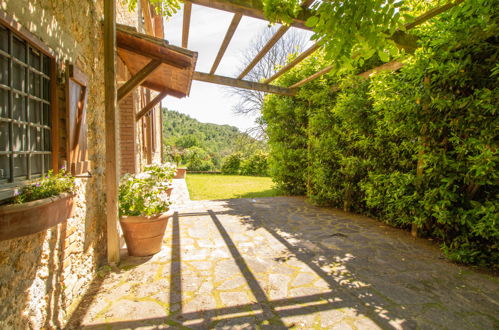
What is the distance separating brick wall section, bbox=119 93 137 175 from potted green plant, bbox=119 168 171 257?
1.78 m

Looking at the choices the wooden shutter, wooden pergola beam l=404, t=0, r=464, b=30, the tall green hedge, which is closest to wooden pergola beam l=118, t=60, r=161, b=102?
the wooden shutter

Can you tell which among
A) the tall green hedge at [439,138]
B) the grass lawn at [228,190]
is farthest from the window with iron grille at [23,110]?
the grass lawn at [228,190]

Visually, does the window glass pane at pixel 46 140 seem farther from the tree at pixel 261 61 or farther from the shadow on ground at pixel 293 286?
the tree at pixel 261 61

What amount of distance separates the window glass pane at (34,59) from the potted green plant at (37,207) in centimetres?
78

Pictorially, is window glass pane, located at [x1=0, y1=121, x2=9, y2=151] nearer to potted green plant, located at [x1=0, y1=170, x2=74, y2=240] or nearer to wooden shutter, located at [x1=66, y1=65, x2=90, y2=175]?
potted green plant, located at [x1=0, y1=170, x2=74, y2=240]

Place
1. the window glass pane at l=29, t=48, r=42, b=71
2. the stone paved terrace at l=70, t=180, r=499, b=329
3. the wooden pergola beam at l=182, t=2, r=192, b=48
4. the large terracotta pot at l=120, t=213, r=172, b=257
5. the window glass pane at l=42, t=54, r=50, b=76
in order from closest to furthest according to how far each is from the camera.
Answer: the window glass pane at l=29, t=48, r=42, b=71, the window glass pane at l=42, t=54, r=50, b=76, the stone paved terrace at l=70, t=180, r=499, b=329, the large terracotta pot at l=120, t=213, r=172, b=257, the wooden pergola beam at l=182, t=2, r=192, b=48

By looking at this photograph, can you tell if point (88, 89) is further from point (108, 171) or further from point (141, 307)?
point (141, 307)

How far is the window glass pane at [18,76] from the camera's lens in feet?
5.32

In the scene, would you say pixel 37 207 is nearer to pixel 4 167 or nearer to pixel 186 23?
pixel 4 167

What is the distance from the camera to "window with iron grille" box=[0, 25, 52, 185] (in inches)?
59.7

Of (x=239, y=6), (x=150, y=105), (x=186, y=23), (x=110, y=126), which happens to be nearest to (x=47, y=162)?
(x=110, y=126)

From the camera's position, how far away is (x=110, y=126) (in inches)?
116

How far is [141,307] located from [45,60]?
2221 mm

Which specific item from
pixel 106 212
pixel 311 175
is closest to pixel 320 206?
pixel 311 175
